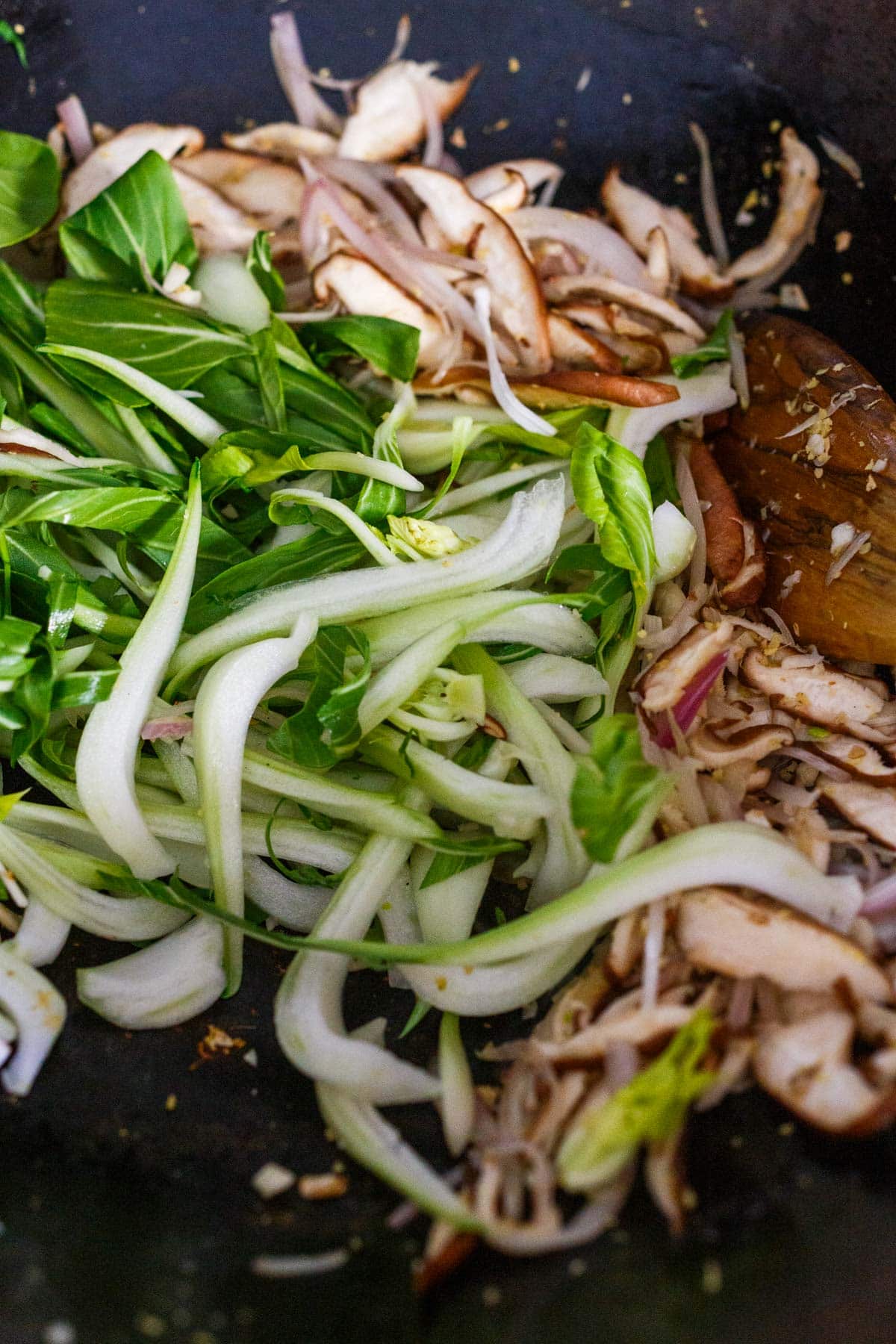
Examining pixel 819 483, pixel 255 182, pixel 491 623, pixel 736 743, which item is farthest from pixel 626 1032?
pixel 255 182

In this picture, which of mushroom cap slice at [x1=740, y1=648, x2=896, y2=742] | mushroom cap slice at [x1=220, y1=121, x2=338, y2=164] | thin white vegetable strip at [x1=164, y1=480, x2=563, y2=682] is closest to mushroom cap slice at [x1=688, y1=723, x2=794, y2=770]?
mushroom cap slice at [x1=740, y1=648, x2=896, y2=742]

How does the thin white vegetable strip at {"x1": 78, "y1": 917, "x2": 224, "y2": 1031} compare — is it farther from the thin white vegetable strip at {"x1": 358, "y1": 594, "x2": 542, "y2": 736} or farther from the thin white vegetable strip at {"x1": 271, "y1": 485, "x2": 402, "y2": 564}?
the thin white vegetable strip at {"x1": 271, "y1": 485, "x2": 402, "y2": 564}

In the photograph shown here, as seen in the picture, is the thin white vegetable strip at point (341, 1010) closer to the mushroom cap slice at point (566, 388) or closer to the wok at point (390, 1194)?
the wok at point (390, 1194)

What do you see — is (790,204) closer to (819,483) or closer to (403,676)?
(819,483)

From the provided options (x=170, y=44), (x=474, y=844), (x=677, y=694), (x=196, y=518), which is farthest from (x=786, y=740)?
(x=170, y=44)

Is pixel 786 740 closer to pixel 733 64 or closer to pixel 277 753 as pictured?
pixel 277 753

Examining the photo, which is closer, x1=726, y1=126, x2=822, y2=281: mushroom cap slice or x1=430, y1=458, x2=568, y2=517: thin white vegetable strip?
A: x1=430, y1=458, x2=568, y2=517: thin white vegetable strip
